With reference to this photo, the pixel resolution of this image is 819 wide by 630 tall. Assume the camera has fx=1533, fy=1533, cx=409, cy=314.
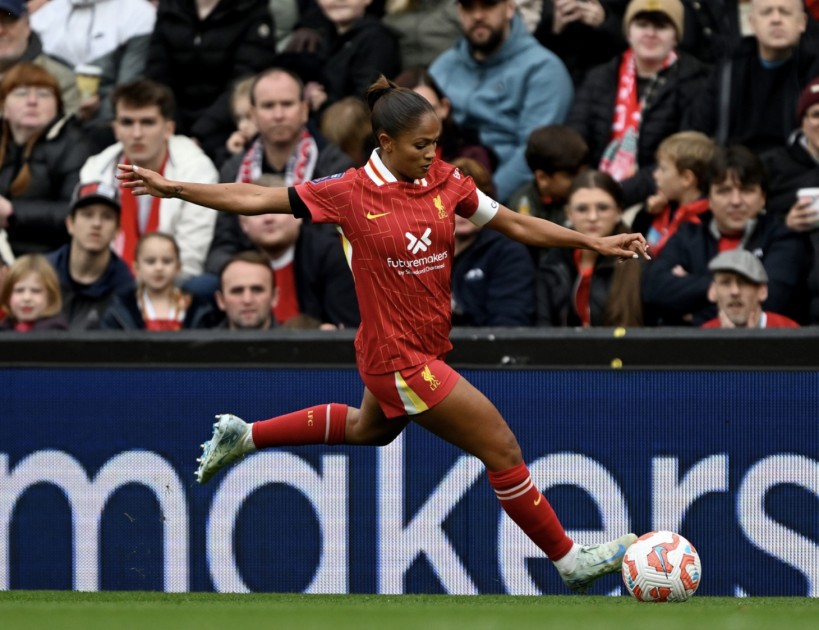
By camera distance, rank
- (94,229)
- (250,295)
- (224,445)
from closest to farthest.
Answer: (224,445) → (250,295) → (94,229)

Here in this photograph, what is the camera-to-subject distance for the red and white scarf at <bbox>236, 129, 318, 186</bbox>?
31.7 feet

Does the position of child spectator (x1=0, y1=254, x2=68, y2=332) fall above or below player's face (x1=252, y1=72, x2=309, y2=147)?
below

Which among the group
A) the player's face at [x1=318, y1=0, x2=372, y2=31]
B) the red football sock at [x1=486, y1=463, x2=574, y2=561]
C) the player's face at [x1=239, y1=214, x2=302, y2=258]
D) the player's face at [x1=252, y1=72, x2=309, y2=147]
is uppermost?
the player's face at [x1=318, y1=0, x2=372, y2=31]

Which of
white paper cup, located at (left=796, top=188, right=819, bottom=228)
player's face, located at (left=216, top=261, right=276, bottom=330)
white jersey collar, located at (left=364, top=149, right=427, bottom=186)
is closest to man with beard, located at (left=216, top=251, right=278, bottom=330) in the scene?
player's face, located at (left=216, top=261, right=276, bottom=330)

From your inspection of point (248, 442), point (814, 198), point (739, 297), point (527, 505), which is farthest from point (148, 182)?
point (814, 198)

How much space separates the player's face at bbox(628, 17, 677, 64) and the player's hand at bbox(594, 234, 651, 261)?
346 centimetres

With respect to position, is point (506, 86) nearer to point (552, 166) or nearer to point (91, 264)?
point (552, 166)

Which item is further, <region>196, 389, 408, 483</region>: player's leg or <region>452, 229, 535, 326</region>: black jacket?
<region>452, 229, 535, 326</region>: black jacket

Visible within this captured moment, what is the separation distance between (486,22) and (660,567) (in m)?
4.43

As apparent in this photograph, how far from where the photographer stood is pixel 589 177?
8875 millimetres

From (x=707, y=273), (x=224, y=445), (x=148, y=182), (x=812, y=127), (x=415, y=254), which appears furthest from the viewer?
(x=812, y=127)

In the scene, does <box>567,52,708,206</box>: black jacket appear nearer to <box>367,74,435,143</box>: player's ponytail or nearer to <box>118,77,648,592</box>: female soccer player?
<box>118,77,648,592</box>: female soccer player

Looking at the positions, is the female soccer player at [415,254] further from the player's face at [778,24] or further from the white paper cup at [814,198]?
the player's face at [778,24]

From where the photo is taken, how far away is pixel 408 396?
6.48 metres
